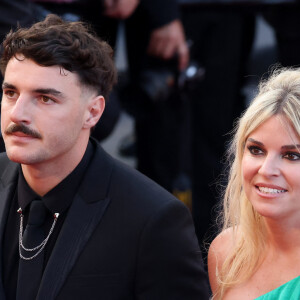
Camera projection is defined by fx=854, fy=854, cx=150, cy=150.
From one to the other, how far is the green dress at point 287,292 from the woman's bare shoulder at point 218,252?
0.34 metres

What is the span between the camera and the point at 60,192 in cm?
306

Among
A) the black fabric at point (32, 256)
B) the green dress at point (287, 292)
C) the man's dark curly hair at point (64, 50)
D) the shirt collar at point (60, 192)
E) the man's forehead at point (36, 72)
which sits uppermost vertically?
the man's dark curly hair at point (64, 50)

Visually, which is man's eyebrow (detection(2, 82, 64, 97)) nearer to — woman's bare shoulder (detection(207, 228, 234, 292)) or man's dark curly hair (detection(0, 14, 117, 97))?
man's dark curly hair (detection(0, 14, 117, 97))

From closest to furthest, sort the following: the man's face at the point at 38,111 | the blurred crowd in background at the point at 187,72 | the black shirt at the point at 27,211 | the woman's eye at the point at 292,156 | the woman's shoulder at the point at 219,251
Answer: the woman's eye at the point at 292,156
the man's face at the point at 38,111
the black shirt at the point at 27,211
the woman's shoulder at the point at 219,251
the blurred crowd in background at the point at 187,72

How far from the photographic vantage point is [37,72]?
2955 mm

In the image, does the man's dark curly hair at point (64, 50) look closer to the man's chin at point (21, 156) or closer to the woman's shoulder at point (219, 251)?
the man's chin at point (21, 156)

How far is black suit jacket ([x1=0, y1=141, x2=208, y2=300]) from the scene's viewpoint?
293 cm

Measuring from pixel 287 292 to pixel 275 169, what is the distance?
1.39ft

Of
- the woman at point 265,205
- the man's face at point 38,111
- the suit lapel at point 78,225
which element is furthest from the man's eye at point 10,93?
the woman at point 265,205

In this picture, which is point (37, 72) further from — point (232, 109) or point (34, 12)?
point (232, 109)

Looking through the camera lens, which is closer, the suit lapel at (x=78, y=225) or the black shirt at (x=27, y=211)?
the suit lapel at (x=78, y=225)

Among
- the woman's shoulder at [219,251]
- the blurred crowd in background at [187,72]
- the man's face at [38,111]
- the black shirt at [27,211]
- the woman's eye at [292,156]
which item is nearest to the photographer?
the woman's eye at [292,156]

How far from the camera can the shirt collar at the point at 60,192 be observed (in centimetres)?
305

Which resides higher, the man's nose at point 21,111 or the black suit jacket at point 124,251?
the man's nose at point 21,111
